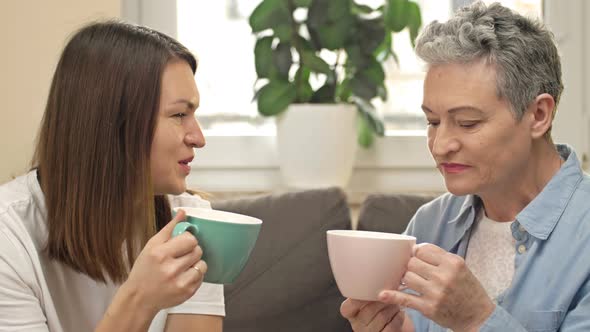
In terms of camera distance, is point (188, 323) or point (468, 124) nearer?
point (468, 124)

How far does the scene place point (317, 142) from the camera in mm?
2537

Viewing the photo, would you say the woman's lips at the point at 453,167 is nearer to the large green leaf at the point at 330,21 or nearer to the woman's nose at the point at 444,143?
the woman's nose at the point at 444,143

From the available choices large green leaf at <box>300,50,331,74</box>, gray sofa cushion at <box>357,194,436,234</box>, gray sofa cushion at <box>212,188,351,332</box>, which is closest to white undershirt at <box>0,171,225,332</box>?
gray sofa cushion at <box>212,188,351,332</box>

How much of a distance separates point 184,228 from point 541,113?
63 cm

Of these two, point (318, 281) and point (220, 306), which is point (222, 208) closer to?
point (318, 281)

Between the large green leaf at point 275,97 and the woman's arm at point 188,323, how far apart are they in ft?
3.64

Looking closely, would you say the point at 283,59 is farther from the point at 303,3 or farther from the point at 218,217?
the point at 218,217

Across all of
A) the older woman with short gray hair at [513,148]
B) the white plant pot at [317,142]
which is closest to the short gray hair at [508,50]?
the older woman with short gray hair at [513,148]

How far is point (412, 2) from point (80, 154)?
1.49 m

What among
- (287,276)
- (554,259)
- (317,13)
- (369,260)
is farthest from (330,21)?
(369,260)

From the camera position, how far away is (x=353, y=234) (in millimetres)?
1162

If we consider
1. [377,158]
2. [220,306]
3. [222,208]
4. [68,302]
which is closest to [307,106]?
[377,158]

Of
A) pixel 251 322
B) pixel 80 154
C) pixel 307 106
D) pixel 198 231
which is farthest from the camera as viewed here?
pixel 307 106

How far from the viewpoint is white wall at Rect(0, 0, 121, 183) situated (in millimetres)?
2307
